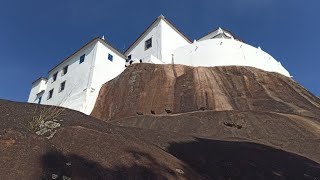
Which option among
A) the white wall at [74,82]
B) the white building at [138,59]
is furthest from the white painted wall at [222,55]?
the white wall at [74,82]

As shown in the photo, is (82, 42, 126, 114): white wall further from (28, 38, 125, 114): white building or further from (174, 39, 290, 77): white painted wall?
(174, 39, 290, 77): white painted wall

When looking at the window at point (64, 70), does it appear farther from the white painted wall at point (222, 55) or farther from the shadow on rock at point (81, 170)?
the shadow on rock at point (81, 170)

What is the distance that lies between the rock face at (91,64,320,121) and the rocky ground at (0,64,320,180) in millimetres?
111

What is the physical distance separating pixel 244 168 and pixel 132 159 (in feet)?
16.3

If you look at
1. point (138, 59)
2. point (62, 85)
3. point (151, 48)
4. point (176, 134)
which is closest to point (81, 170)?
point (176, 134)

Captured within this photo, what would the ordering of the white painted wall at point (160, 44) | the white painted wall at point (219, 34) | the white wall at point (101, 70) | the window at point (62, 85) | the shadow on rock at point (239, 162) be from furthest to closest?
the white painted wall at point (219, 34)
the white painted wall at point (160, 44)
the window at point (62, 85)
the white wall at point (101, 70)
the shadow on rock at point (239, 162)

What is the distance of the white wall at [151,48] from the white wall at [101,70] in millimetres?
3326

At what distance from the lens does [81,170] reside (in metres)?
10.1

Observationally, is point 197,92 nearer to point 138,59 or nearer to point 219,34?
point 138,59

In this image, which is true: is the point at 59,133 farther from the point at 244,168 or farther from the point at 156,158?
the point at 244,168

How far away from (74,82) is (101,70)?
4.19m

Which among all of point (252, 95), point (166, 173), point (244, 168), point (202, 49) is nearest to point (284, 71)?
point (202, 49)

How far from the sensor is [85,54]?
168 ft

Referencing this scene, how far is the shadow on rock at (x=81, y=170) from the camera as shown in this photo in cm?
988
